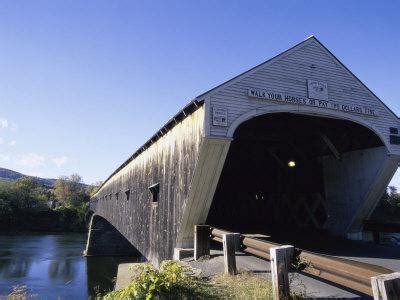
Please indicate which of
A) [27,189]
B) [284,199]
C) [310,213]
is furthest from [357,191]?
[27,189]

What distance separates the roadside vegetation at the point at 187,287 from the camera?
5.82m

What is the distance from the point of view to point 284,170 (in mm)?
16953

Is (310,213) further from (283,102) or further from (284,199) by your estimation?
(283,102)

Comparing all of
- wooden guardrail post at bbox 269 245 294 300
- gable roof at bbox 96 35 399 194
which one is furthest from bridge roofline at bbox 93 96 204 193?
wooden guardrail post at bbox 269 245 294 300

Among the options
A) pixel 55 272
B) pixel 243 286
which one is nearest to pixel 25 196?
pixel 55 272

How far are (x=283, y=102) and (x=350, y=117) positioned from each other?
97.0 inches

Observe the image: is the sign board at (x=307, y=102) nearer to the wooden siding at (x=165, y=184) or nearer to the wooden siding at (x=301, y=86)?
the wooden siding at (x=301, y=86)

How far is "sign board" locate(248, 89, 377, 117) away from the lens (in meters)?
9.99

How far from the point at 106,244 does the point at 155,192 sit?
2542 centimetres

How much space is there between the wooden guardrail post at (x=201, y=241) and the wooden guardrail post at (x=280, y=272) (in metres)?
3.67

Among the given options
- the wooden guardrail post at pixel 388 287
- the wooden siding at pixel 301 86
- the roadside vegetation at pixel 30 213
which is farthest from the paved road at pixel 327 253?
the roadside vegetation at pixel 30 213

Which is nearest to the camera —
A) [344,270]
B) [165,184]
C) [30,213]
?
[344,270]

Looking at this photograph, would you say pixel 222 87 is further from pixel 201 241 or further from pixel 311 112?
Answer: pixel 201 241

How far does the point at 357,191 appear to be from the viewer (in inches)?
496
